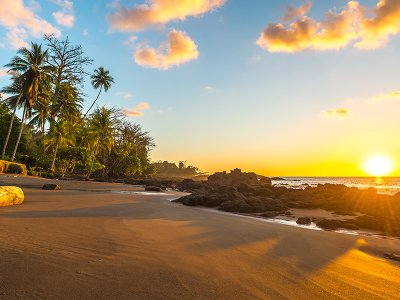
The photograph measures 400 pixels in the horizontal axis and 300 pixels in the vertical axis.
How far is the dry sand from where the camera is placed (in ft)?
8.98

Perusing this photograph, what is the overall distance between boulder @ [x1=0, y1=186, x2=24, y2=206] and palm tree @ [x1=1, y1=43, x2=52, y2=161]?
27794 millimetres

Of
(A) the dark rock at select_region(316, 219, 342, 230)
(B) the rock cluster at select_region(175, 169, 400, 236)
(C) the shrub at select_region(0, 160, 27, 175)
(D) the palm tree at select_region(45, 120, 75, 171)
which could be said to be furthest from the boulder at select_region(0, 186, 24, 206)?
(D) the palm tree at select_region(45, 120, 75, 171)

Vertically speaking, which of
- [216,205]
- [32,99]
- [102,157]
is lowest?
[216,205]

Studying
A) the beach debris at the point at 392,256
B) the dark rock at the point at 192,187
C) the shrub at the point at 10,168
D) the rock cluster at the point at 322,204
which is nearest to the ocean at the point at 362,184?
the dark rock at the point at 192,187

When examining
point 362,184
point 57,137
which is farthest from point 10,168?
point 362,184

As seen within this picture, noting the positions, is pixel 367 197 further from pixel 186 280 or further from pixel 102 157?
pixel 102 157

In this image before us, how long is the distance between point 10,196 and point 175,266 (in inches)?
290

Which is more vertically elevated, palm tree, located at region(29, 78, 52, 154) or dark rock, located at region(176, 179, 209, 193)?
palm tree, located at region(29, 78, 52, 154)

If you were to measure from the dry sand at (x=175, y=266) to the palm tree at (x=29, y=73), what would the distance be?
33789 millimetres

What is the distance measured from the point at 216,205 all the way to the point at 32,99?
3168 cm

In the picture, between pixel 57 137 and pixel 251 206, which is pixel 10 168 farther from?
pixel 251 206

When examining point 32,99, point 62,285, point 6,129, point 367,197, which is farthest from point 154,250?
point 6,129

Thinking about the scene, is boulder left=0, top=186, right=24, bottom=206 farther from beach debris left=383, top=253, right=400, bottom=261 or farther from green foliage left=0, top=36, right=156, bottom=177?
green foliage left=0, top=36, right=156, bottom=177

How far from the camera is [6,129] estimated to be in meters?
37.2
